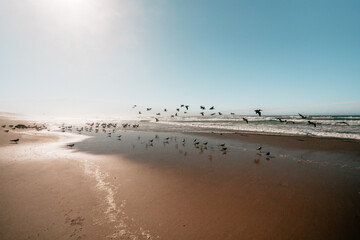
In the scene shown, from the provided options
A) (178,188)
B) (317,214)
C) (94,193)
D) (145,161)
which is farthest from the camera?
(145,161)

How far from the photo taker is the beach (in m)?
5.50

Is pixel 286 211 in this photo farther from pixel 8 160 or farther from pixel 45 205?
pixel 8 160

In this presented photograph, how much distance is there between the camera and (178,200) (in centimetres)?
739

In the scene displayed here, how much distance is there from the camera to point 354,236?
533cm

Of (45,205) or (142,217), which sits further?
(45,205)

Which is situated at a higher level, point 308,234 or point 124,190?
point 124,190

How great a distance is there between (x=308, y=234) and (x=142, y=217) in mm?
5394

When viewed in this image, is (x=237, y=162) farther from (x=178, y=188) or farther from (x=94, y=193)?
(x=94, y=193)

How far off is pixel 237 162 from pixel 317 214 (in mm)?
6818

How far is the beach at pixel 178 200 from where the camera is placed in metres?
5.50

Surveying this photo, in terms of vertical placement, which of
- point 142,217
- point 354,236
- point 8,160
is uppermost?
point 8,160

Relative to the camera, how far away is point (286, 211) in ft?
21.6

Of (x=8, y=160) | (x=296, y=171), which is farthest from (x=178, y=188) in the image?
(x=8, y=160)

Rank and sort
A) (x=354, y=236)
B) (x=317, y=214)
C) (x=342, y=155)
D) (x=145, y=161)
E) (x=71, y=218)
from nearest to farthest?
(x=354, y=236), (x=71, y=218), (x=317, y=214), (x=145, y=161), (x=342, y=155)
